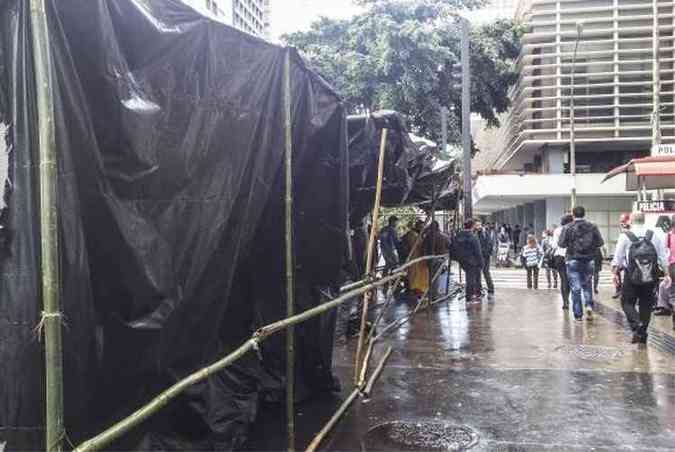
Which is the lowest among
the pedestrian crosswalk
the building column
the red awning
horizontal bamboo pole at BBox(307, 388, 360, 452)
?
the pedestrian crosswalk

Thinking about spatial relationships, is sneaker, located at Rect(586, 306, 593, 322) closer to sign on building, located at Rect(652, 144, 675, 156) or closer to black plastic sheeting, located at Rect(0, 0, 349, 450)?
sign on building, located at Rect(652, 144, 675, 156)

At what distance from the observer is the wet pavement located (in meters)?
5.03

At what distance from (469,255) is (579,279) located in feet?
10.5

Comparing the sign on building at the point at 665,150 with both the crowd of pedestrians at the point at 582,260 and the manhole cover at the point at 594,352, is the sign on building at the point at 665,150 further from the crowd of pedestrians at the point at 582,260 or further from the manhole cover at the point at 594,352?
the manhole cover at the point at 594,352

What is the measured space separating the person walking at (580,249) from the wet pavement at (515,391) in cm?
63

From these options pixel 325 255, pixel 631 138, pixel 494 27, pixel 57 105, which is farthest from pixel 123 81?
pixel 631 138

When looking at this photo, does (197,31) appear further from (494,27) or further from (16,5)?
(494,27)

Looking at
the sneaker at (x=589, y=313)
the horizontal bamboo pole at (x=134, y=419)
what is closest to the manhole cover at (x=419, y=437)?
the horizontal bamboo pole at (x=134, y=419)

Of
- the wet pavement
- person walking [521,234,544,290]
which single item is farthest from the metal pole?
the wet pavement

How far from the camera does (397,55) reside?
67.1ft

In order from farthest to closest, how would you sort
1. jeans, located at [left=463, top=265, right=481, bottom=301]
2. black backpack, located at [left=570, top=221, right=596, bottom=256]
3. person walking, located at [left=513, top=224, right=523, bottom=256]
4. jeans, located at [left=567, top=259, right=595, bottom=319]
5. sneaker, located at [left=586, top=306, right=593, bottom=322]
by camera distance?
person walking, located at [left=513, top=224, right=523, bottom=256] → jeans, located at [left=463, top=265, right=481, bottom=301] → sneaker, located at [left=586, top=306, right=593, bottom=322] → jeans, located at [left=567, top=259, right=595, bottom=319] → black backpack, located at [left=570, top=221, right=596, bottom=256]

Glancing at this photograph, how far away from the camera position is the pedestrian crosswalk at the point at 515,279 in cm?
1795

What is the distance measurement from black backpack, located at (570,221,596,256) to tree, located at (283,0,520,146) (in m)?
10.2

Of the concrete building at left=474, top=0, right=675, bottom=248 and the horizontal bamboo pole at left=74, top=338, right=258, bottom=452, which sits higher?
the concrete building at left=474, top=0, right=675, bottom=248
